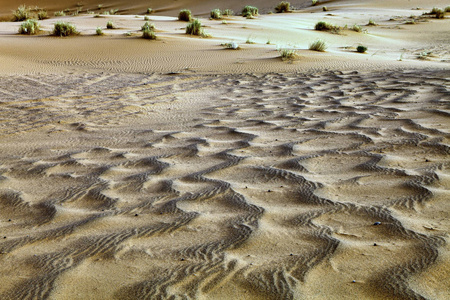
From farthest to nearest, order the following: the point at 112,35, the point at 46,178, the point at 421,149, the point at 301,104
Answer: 1. the point at 112,35
2. the point at 301,104
3. the point at 421,149
4. the point at 46,178

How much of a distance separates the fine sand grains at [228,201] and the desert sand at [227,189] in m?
0.01

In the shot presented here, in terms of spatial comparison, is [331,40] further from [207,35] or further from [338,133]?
[338,133]

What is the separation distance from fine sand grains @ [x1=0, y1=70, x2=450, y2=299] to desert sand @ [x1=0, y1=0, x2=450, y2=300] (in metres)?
0.01

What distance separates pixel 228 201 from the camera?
276 cm

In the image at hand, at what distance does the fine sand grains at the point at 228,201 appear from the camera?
1935mm

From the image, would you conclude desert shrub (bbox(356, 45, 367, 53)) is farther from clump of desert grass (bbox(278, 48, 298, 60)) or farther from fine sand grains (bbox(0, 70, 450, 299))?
fine sand grains (bbox(0, 70, 450, 299))

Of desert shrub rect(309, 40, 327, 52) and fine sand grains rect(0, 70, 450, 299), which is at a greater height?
desert shrub rect(309, 40, 327, 52)

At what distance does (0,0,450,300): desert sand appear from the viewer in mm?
1952

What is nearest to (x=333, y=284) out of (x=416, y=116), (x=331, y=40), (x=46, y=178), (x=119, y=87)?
(x=46, y=178)

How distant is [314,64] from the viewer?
9.19m

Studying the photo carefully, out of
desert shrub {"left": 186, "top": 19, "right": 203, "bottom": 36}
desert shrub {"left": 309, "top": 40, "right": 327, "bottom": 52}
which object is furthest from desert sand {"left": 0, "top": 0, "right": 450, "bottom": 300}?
desert shrub {"left": 186, "top": 19, "right": 203, "bottom": 36}

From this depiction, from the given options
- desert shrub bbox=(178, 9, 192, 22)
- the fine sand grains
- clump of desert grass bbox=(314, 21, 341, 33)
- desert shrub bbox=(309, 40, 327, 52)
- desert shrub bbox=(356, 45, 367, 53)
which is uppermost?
desert shrub bbox=(178, 9, 192, 22)

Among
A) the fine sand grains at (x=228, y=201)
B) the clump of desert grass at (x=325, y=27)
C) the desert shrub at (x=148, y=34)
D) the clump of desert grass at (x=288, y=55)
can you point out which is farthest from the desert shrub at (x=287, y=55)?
the clump of desert grass at (x=325, y=27)

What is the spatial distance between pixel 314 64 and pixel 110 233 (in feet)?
24.6
